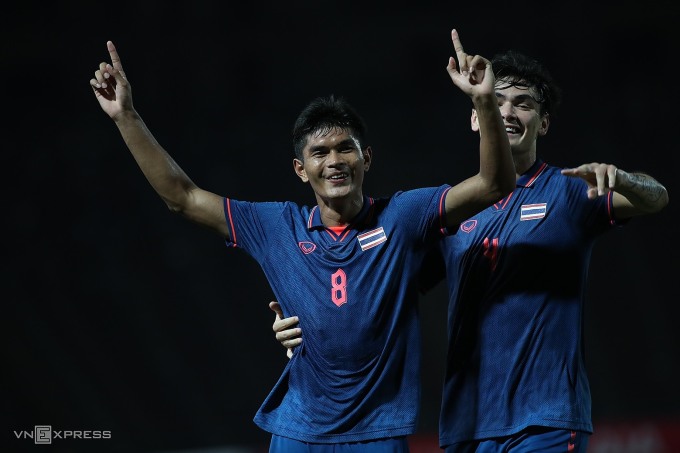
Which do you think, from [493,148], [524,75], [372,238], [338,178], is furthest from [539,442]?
[524,75]

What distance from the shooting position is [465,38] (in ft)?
31.1

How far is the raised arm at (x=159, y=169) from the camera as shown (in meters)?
3.22

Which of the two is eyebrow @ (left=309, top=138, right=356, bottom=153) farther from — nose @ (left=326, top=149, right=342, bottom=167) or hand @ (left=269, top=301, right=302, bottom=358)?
hand @ (left=269, top=301, right=302, bottom=358)

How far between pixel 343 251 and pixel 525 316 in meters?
0.67

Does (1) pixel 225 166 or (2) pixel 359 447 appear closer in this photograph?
(2) pixel 359 447

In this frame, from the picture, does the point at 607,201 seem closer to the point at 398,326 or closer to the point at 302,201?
the point at 398,326

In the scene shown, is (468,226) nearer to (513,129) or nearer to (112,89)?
(513,129)

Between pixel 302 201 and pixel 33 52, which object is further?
pixel 33 52

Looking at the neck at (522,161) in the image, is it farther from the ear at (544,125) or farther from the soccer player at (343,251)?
the soccer player at (343,251)

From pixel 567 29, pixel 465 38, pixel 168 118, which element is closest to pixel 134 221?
pixel 168 118

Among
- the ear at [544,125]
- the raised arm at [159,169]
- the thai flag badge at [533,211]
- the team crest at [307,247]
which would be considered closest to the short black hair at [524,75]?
the ear at [544,125]

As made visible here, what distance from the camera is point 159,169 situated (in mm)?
3230

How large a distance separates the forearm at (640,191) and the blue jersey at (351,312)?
567mm

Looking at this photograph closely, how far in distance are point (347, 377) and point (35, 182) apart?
6.91 meters
